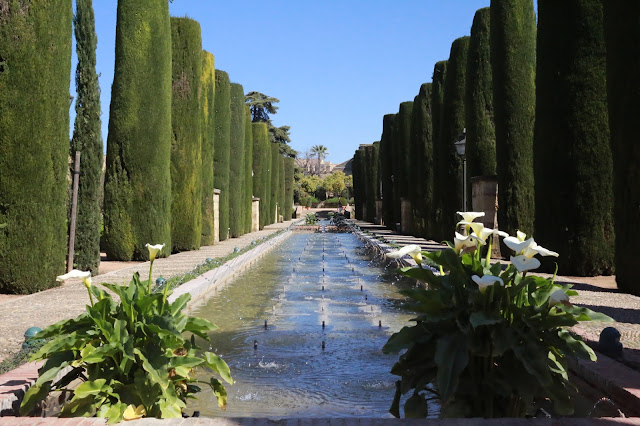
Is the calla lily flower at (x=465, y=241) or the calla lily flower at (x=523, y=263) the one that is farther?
the calla lily flower at (x=465, y=241)

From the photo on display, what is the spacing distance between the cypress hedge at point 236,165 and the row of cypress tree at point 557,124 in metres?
9.92

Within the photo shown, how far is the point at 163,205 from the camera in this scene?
16.2 m

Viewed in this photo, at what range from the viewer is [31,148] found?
390 inches

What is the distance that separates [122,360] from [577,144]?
9703 millimetres

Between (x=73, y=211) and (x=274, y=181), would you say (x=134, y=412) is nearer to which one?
(x=73, y=211)

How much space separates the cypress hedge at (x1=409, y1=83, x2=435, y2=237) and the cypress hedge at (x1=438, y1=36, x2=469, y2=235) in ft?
8.05

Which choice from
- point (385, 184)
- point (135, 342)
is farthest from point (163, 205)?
point (385, 184)

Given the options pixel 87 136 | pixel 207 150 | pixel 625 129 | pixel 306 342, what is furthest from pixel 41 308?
pixel 207 150

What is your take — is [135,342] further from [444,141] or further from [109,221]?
[444,141]

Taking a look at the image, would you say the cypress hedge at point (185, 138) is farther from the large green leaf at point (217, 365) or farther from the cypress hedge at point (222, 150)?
the large green leaf at point (217, 365)

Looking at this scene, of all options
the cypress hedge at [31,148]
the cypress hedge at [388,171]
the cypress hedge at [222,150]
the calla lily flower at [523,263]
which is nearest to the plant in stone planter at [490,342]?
the calla lily flower at [523,263]

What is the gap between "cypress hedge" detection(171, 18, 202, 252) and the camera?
720 inches

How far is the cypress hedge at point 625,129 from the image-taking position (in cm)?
887

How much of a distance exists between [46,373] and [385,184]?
108 ft
